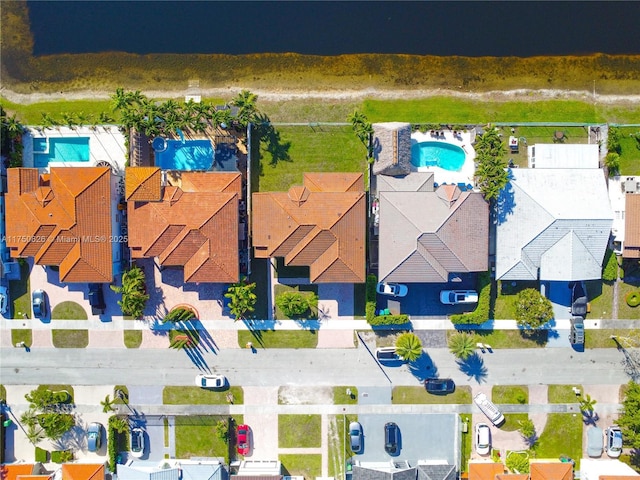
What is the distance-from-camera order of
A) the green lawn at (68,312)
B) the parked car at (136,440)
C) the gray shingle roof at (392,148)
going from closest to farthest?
the gray shingle roof at (392,148) → the parked car at (136,440) → the green lawn at (68,312)

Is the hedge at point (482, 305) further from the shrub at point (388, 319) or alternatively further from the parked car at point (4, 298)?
Result: the parked car at point (4, 298)

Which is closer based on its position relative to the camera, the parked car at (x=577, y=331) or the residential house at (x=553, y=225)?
the residential house at (x=553, y=225)

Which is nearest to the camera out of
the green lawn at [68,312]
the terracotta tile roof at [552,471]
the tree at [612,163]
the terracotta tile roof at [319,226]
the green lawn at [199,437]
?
the terracotta tile roof at [319,226]

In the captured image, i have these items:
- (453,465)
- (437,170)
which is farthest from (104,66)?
(453,465)

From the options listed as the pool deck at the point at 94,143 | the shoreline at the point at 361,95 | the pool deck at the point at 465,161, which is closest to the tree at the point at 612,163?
the shoreline at the point at 361,95

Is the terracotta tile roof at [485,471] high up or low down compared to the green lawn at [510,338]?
down

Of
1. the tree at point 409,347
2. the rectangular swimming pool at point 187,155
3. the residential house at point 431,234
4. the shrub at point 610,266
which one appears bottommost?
the tree at point 409,347

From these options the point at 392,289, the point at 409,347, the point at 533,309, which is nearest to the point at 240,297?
the point at 392,289

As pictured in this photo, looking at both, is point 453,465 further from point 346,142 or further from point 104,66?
point 104,66
